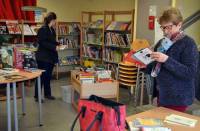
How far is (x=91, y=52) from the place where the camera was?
7016 mm

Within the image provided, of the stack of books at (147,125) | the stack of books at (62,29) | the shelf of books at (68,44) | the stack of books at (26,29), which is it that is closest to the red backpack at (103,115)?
the stack of books at (147,125)

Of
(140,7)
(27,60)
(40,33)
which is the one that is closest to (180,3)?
(140,7)

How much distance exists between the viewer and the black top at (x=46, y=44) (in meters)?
4.89

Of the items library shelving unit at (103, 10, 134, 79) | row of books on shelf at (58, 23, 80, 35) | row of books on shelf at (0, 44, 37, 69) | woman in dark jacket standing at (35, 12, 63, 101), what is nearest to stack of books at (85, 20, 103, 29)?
library shelving unit at (103, 10, 134, 79)

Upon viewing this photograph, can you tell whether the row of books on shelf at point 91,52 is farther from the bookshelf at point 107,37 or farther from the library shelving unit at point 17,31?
the library shelving unit at point 17,31

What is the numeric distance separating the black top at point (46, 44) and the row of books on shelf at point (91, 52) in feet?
6.53

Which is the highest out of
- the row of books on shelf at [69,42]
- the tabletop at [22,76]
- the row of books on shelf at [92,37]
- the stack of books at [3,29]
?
the stack of books at [3,29]

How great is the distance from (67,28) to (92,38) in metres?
0.73

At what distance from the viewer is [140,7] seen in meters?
5.34

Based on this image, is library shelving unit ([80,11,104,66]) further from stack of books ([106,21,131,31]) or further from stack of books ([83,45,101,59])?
stack of books ([106,21,131,31])

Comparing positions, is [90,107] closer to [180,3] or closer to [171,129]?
[171,129]

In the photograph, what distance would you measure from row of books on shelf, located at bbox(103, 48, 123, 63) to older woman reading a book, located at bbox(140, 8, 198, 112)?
12.7 ft

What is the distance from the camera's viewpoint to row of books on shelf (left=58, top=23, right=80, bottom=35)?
7137 millimetres

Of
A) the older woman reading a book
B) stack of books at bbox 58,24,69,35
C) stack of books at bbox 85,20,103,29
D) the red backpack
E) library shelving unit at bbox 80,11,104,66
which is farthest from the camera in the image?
stack of books at bbox 58,24,69,35
